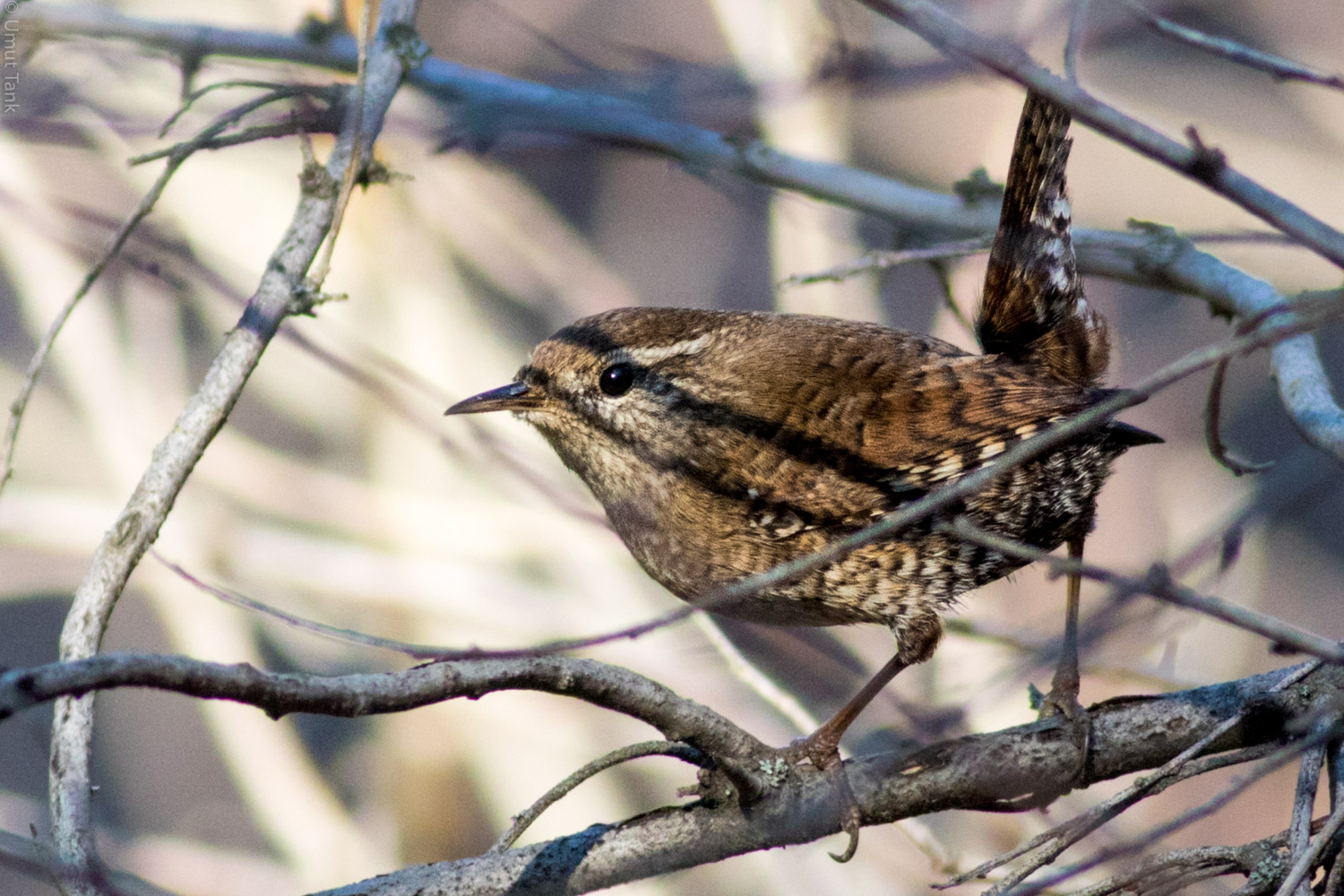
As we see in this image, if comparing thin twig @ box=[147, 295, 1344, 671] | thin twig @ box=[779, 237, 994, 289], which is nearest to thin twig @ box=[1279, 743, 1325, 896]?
thin twig @ box=[147, 295, 1344, 671]

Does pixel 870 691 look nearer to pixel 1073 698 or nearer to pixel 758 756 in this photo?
pixel 1073 698

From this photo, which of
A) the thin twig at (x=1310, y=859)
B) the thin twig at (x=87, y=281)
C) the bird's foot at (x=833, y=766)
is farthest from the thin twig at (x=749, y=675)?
the thin twig at (x=87, y=281)

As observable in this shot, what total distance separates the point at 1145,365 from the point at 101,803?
643 cm

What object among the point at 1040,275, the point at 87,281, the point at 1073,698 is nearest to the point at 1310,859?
the point at 1073,698

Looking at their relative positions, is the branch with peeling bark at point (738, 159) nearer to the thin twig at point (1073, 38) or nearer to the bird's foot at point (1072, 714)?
the bird's foot at point (1072, 714)

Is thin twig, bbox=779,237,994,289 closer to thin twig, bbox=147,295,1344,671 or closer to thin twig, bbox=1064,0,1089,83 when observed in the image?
thin twig, bbox=1064,0,1089,83

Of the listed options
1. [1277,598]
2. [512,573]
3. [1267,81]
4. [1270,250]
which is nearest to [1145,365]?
[1270,250]

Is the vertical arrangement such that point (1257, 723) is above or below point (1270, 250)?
below

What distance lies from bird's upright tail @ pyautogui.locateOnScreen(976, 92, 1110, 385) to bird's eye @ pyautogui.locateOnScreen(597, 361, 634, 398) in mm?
964

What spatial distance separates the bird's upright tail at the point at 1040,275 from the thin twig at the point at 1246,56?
2.70 ft

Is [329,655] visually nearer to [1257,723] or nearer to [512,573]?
[512,573]

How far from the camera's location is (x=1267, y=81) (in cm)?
686

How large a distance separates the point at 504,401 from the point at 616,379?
0.28 metres

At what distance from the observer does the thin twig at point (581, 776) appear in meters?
1.70
